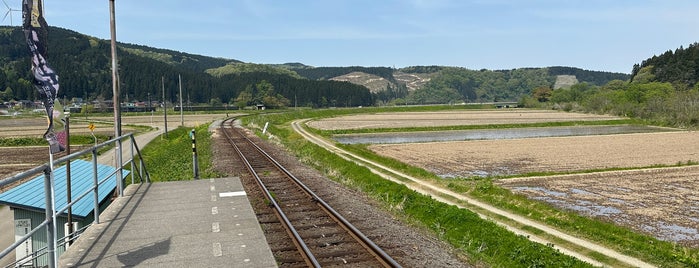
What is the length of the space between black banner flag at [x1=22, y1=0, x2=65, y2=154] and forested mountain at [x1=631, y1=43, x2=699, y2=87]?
150072mm

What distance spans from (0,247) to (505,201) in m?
20.8

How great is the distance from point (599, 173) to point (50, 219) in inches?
1089

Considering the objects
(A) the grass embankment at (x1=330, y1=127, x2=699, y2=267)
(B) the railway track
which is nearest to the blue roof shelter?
(B) the railway track

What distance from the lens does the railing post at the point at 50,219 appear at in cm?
578

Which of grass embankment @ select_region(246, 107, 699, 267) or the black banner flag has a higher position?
the black banner flag

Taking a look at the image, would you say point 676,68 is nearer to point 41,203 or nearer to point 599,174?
point 599,174

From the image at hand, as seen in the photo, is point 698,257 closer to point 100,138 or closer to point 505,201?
point 505,201

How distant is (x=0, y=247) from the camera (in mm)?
20531

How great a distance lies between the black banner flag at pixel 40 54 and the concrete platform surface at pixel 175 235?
178cm

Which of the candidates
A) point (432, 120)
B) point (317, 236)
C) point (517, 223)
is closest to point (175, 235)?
point (317, 236)

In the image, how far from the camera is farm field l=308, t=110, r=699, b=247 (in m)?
17.2

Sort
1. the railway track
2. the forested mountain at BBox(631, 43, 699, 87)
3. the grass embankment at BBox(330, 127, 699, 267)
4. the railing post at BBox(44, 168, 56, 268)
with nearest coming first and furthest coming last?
the railing post at BBox(44, 168, 56, 268)
the railway track
the grass embankment at BBox(330, 127, 699, 267)
the forested mountain at BBox(631, 43, 699, 87)

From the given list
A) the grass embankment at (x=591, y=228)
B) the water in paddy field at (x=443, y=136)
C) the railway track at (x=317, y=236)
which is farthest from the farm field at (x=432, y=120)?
the railway track at (x=317, y=236)

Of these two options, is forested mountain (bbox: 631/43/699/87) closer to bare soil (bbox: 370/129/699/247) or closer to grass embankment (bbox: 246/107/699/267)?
bare soil (bbox: 370/129/699/247)
